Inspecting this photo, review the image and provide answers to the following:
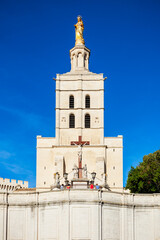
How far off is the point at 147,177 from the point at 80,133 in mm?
28884

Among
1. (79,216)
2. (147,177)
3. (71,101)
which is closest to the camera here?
(79,216)

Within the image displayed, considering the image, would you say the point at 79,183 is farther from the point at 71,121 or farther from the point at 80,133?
the point at 71,121

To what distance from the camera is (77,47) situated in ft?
332

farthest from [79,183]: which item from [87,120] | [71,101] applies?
[71,101]

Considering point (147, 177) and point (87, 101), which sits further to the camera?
point (87, 101)

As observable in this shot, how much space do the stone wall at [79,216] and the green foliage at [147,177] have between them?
54.1 feet

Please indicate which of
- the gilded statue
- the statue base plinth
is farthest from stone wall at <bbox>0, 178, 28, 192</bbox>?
the statue base plinth

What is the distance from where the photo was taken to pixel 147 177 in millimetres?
67500

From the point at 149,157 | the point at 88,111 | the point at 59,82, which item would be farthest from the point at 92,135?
the point at 149,157

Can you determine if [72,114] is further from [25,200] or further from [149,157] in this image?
[25,200]

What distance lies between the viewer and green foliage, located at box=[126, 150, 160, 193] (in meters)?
67.0

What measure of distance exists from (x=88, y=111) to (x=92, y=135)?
5086mm

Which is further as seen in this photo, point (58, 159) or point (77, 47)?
point (77, 47)

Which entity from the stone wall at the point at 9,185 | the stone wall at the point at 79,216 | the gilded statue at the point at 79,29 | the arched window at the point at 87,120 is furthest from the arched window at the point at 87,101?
the stone wall at the point at 79,216
